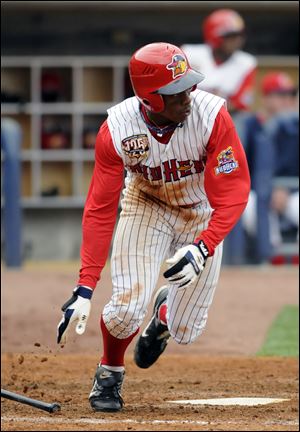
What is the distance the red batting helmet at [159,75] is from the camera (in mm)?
6027

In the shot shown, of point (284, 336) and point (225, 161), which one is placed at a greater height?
point (225, 161)

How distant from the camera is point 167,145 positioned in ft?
20.6

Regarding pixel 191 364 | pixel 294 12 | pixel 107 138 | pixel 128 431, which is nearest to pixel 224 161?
pixel 107 138

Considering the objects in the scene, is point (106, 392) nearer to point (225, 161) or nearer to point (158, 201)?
point (158, 201)

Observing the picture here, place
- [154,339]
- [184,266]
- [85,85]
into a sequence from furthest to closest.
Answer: [85,85] → [154,339] → [184,266]

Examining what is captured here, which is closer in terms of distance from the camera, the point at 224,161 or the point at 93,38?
the point at 224,161

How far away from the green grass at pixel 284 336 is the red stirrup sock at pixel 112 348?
2831mm

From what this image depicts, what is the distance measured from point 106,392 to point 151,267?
69 cm

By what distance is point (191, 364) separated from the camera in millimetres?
8781

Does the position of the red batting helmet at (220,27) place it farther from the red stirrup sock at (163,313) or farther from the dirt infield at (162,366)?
the red stirrup sock at (163,313)

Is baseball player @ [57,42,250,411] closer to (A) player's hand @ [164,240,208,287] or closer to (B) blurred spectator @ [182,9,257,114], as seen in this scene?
(A) player's hand @ [164,240,208,287]

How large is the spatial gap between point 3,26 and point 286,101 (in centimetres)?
342

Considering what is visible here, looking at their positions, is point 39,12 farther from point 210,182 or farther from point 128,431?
point 128,431

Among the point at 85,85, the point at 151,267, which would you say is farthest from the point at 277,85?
the point at 151,267
